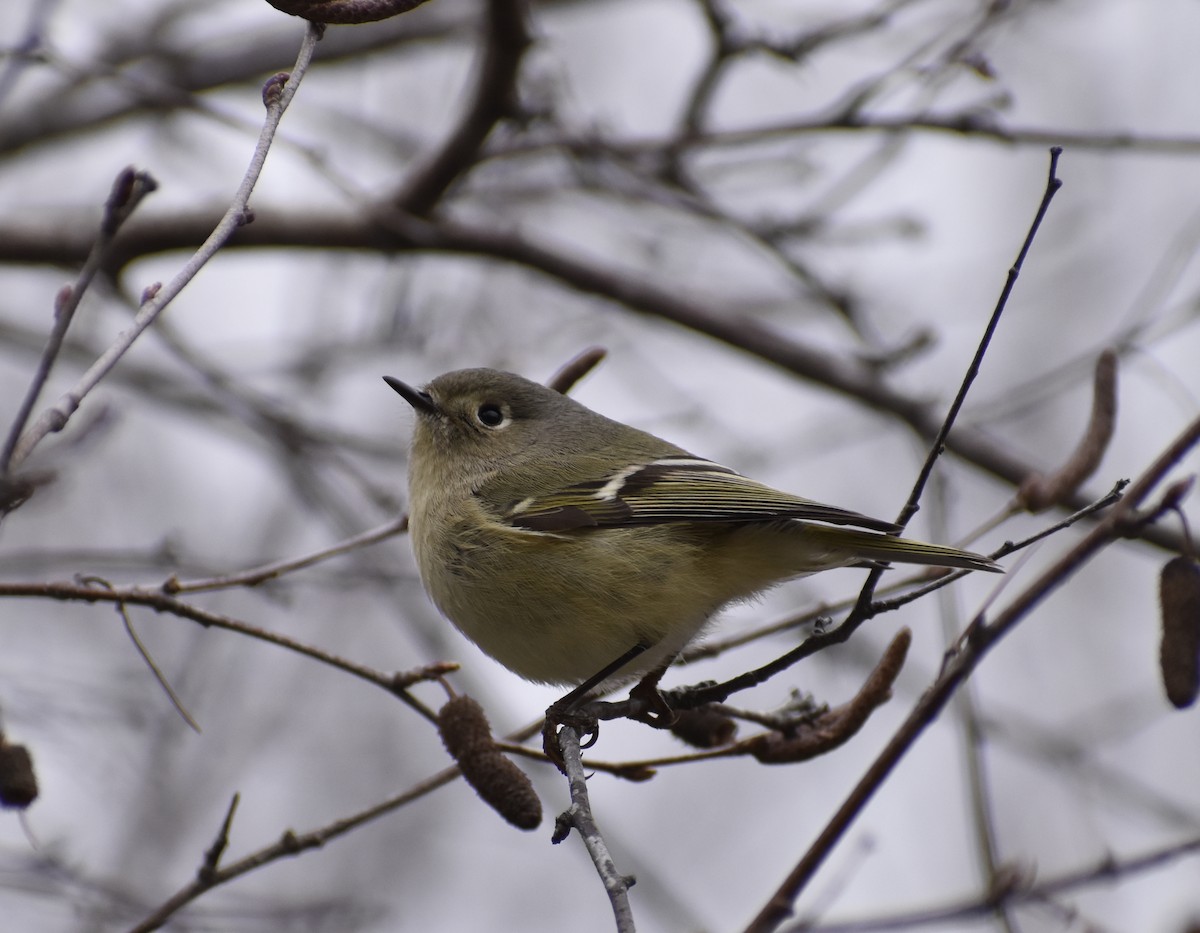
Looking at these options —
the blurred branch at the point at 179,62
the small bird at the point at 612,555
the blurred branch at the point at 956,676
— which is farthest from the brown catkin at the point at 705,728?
the blurred branch at the point at 179,62

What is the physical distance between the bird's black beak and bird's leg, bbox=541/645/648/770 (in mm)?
817

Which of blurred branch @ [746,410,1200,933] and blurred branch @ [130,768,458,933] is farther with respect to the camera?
blurred branch @ [130,768,458,933]

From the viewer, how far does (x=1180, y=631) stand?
1.67m

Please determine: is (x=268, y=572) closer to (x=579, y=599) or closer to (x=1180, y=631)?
(x=579, y=599)

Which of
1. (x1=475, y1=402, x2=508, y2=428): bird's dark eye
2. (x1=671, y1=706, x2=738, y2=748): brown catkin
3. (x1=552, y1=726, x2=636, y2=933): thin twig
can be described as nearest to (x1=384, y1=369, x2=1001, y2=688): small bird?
(x1=671, y1=706, x2=738, y2=748): brown catkin

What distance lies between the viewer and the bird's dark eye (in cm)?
307

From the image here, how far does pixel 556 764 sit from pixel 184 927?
37.2 inches

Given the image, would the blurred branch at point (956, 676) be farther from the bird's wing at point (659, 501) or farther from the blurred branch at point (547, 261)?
the blurred branch at point (547, 261)

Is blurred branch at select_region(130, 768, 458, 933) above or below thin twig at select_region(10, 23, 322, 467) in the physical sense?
below

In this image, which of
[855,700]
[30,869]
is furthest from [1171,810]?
[30,869]

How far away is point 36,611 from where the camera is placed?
5.29 meters

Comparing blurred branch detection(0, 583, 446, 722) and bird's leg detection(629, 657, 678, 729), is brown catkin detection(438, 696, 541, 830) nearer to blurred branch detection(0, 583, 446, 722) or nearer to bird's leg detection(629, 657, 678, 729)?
blurred branch detection(0, 583, 446, 722)

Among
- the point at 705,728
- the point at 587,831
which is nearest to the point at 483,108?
the point at 705,728

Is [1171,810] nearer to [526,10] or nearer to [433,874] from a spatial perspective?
[526,10]
